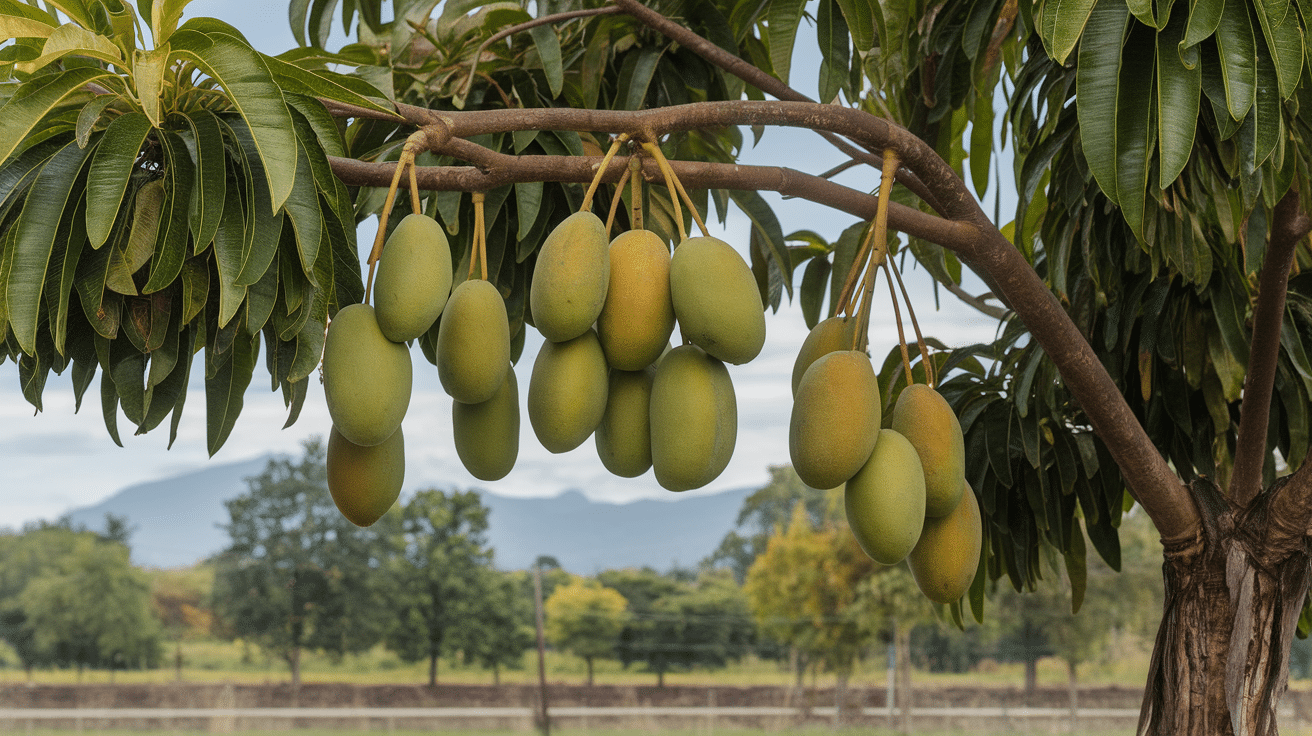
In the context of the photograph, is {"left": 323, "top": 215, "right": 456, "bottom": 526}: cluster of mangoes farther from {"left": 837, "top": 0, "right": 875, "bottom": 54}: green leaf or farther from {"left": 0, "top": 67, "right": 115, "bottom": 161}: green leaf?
{"left": 837, "top": 0, "right": 875, "bottom": 54}: green leaf

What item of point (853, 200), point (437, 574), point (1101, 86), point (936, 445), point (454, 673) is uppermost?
point (1101, 86)

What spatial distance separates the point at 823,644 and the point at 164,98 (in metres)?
21.8

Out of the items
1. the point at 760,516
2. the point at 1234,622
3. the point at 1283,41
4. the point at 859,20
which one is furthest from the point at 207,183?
the point at 760,516

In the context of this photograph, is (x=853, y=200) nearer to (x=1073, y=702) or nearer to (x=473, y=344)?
(x=473, y=344)

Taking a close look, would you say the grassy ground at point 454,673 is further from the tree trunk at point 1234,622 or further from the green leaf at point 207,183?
the green leaf at point 207,183

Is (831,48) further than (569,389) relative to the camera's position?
Yes

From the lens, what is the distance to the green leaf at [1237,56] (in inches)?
44.5

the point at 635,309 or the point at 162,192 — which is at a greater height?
the point at 162,192

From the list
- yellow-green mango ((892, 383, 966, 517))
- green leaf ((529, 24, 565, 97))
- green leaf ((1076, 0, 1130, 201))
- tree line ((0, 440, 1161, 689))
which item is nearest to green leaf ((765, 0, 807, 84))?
green leaf ((529, 24, 565, 97))

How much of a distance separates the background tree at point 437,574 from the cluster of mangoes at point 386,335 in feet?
79.5

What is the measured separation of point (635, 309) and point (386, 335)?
0.24 m

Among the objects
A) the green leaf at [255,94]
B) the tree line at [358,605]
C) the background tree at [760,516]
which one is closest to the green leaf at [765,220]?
the green leaf at [255,94]

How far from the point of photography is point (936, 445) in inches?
41.5

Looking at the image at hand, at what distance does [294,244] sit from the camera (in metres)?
1.02
